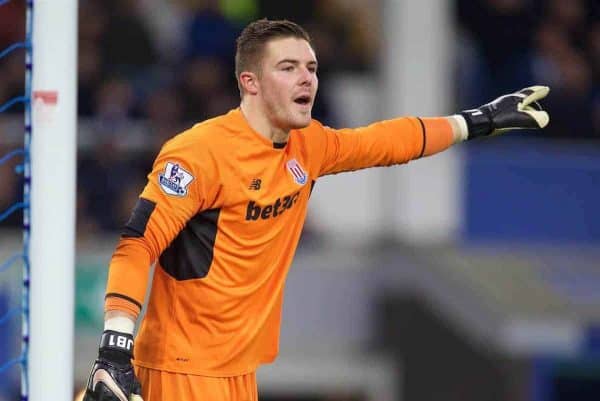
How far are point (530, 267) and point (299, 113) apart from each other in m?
5.65

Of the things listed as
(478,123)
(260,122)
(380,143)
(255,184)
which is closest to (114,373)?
(255,184)

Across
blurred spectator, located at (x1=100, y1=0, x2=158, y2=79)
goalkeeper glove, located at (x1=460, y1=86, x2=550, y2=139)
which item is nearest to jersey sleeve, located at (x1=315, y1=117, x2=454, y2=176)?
goalkeeper glove, located at (x1=460, y1=86, x2=550, y2=139)

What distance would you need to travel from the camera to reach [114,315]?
3977 millimetres

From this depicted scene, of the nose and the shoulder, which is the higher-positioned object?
the nose

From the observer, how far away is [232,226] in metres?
4.26

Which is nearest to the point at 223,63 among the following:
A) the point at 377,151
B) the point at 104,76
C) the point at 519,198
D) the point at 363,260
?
the point at 104,76

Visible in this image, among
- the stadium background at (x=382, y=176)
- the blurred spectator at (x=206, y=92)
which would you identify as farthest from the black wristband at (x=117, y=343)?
the blurred spectator at (x=206, y=92)

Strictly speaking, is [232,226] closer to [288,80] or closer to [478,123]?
[288,80]

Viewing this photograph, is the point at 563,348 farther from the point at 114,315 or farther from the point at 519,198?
the point at 114,315

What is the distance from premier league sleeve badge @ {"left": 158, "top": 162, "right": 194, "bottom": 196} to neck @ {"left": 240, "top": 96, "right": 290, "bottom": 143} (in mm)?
361

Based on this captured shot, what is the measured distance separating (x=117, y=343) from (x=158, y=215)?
402 mm

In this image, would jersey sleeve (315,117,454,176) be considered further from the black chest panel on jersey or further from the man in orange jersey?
the black chest panel on jersey

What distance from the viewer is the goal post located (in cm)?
407

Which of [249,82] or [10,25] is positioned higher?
[10,25]
